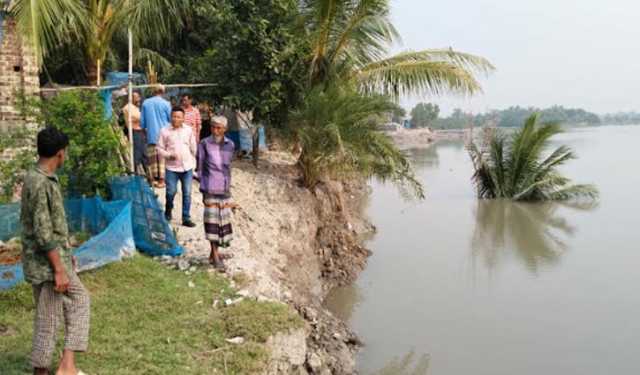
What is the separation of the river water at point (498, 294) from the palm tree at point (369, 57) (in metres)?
3.63

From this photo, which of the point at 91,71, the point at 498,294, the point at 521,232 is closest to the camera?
the point at 498,294

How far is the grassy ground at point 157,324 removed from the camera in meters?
4.36

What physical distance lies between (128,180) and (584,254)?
1011 cm

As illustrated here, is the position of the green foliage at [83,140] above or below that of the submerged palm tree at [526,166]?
above

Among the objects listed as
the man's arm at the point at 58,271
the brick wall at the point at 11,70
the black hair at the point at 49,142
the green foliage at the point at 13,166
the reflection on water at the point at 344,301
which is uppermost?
the brick wall at the point at 11,70

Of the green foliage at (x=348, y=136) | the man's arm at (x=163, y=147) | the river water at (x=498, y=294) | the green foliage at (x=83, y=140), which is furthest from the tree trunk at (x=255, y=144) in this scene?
the green foliage at (x=83, y=140)

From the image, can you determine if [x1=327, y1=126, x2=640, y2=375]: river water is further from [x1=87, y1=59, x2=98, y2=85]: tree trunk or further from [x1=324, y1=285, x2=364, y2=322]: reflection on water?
[x1=87, y1=59, x2=98, y2=85]: tree trunk

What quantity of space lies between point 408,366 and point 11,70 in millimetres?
8005

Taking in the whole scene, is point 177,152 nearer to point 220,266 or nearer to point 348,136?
point 220,266

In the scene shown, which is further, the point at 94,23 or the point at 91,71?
the point at 91,71

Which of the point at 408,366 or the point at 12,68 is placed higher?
the point at 12,68

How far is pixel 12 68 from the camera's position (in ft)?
31.9

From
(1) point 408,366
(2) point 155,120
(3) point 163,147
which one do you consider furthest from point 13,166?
(1) point 408,366

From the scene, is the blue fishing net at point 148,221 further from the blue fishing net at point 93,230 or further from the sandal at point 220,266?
the sandal at point 220,266
